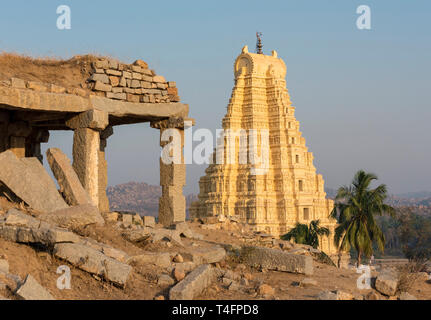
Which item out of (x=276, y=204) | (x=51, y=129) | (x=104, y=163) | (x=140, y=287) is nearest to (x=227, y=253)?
(x=140, y=287)

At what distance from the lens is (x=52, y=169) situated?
12.2m

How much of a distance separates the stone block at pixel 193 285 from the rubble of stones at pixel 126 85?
268 inches

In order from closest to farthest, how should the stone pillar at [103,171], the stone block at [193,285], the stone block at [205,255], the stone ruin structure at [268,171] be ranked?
the stone block at [193,285], the stone block at [205,255], the stone pillar at [103,171], the stone ruin structure at [268,171]

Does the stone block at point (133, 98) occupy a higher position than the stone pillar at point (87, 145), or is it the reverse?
the stone block at point (133, 98)

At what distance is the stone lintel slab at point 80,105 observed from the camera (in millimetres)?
12445

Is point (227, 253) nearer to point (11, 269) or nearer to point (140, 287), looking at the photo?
point (140, 287)

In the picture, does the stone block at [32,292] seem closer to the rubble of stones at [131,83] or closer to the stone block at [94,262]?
the stone block at [94,262]

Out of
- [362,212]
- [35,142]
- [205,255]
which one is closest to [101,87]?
[35,142]


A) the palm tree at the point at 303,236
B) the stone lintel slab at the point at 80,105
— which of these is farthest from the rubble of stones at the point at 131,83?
the palm tree at the point at 303,236

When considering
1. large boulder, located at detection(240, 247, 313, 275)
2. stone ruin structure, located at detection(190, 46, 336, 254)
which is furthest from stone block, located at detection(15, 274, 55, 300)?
stone ruin structure, located at detection(190, 46, 336, 254)

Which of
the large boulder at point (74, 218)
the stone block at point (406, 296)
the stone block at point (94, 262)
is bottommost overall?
the stone block at point (406, 296)

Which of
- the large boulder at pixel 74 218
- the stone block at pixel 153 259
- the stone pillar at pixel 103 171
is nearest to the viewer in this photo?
the stone block at pixel 153 259

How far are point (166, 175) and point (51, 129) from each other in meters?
4.29

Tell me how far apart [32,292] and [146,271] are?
2.38 m
